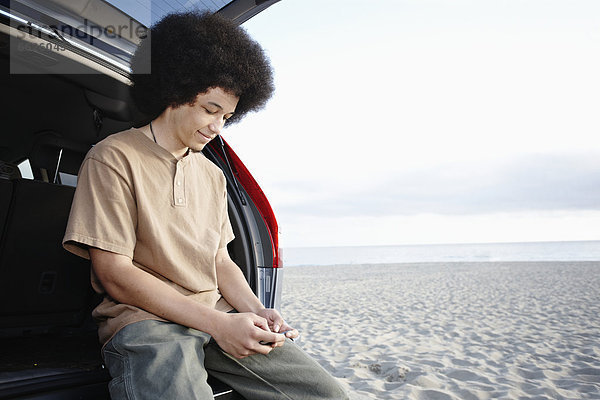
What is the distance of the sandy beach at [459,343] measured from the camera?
10.3 ft

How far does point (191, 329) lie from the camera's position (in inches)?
50.8

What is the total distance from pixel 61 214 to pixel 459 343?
421cm

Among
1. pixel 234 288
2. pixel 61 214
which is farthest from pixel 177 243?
pixel 61 214

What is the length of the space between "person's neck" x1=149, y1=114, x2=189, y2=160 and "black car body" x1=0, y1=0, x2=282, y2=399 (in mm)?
309

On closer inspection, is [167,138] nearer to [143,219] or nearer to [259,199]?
[143,219]

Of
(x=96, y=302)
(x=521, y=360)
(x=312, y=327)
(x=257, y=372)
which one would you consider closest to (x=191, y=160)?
(x=257, y=372)

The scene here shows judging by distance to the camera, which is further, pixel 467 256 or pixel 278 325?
pixel 467 256

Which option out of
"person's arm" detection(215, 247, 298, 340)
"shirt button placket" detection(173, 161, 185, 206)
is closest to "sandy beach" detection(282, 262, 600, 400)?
"person's arm" detection(215, 247, 298, 340)

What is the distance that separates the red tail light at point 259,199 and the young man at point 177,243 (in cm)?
25

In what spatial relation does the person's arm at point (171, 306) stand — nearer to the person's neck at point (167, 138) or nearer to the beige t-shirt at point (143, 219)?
the beige t-shirt at point (143, 219)

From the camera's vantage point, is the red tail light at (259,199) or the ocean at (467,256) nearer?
the red tail light at (259,199)

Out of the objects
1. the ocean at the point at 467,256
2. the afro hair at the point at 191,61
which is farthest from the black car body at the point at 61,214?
the ocean at the point at 467,256

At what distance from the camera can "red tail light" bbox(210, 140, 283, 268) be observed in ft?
6.59

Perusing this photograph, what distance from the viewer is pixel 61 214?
2111 mm
